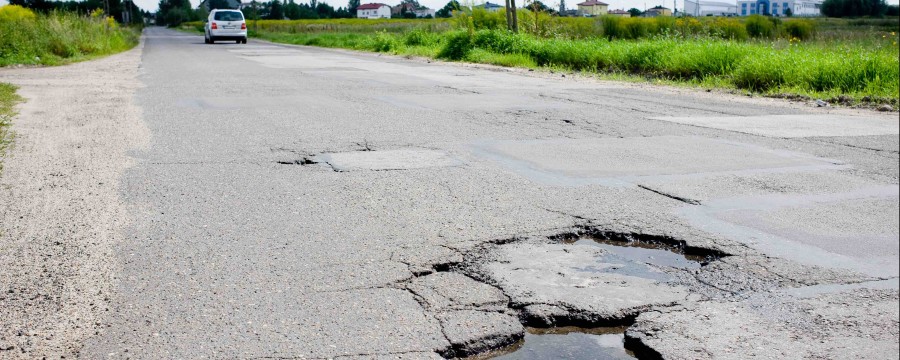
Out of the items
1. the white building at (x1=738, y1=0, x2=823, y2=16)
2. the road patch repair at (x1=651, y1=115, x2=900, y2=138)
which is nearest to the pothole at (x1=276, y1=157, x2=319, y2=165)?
the road patch repair at (x1=651, y1=115, x2=900, y2=138)

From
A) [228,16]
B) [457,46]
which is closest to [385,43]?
[457,46]

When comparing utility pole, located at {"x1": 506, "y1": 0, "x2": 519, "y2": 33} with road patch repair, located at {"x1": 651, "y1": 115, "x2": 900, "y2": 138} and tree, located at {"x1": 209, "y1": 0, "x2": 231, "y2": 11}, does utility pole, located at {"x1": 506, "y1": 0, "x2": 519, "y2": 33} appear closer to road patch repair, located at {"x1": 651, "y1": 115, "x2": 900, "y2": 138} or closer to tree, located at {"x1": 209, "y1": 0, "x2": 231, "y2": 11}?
road patch repair, located at {"x1": 651, "y1": 115, "x2": 900, "y2": 138}

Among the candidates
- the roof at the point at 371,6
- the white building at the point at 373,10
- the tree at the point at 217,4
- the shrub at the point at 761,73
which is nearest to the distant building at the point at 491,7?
the shrub at the point at 761,73

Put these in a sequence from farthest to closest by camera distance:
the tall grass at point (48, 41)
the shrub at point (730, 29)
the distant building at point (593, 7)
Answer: the tall grass at point (48, 41) < the shrub at point (730, 29) < the distant building at point (593, 7)

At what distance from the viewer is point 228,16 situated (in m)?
38.2

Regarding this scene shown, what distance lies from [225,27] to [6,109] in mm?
28708

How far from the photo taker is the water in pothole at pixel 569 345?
2.89 metres

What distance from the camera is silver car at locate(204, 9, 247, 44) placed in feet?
122

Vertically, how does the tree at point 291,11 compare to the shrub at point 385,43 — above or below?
above

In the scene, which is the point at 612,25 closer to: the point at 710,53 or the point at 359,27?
the point at 710,53

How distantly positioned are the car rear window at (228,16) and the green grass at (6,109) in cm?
2592

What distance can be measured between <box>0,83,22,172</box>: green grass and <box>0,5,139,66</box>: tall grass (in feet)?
24.3

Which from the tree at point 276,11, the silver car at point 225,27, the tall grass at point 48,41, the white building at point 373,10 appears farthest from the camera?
the white building at point 373,10

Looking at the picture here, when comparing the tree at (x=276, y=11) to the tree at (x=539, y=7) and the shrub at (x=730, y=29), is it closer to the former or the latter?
the tree at (x=539, y=7)
